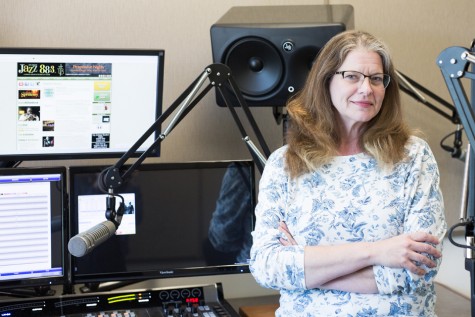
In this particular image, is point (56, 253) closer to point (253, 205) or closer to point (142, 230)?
point (142, 230)

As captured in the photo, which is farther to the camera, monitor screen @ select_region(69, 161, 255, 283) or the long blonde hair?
monitor screen @ select_region(69, 161, 255, 283)

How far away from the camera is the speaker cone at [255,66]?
2.11 m

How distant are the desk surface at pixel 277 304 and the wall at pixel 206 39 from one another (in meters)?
0.07

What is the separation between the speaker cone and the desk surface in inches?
25.3

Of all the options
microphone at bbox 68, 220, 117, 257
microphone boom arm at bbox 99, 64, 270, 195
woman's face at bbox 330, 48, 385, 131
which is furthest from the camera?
microphone boom arm at bbox 99, 64, 270, 195

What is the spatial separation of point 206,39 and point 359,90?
2.82 feet

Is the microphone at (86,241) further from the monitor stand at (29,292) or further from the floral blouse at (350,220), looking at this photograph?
the monitor stand at (29,292)

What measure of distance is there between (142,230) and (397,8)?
3.99ft

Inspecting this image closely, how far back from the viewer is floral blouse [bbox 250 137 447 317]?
166 centimetres

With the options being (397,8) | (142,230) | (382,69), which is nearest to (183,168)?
(142,230)

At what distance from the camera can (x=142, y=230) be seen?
2180 mm

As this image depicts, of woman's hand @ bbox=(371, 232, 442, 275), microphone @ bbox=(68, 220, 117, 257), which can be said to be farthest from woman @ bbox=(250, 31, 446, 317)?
microphone @ bbox=(68, 220, 117, 257)

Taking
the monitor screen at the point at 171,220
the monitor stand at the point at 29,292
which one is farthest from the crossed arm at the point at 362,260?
the monitor stand at the point at 29,292

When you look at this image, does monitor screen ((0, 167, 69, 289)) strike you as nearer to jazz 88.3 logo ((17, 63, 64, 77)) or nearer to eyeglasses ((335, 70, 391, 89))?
jazz 88.3 logo ((17, 63, 64, 77))
